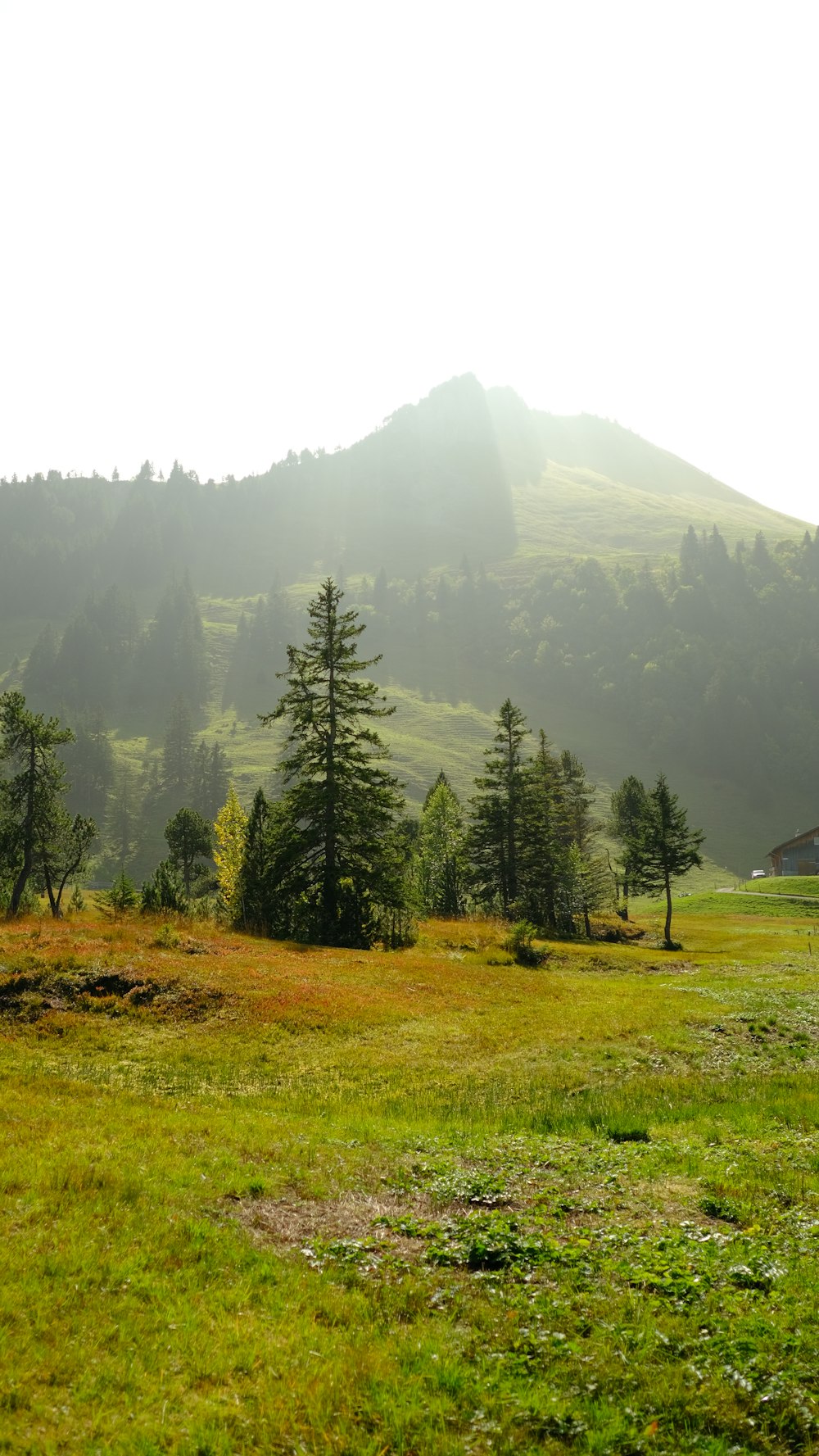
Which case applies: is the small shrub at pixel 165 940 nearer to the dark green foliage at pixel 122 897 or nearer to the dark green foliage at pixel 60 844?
the dark green foliage at pixel 122 897

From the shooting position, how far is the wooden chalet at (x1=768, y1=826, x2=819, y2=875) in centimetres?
12069

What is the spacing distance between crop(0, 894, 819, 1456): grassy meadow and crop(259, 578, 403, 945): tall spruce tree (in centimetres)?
1973

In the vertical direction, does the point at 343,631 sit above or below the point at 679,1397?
above

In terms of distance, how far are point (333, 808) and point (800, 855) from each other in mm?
111500

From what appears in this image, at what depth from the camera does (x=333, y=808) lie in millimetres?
41781

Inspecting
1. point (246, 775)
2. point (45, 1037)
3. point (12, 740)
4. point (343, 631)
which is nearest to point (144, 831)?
point (246, 775)

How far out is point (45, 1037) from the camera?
1856cm

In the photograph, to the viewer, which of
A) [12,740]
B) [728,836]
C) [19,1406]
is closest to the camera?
[19,1406]

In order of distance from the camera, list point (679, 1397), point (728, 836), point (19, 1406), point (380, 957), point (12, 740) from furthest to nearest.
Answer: point (728, 836)
point (12, 740)
point (380, 957)
point (679, 1397)
point (19, 1406)

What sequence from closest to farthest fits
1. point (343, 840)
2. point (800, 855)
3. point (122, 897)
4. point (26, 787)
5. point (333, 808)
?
point (122, 897), point (333, 808), point (343, 840), point (26, 787), point (800, 855)

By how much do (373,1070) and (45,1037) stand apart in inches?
345

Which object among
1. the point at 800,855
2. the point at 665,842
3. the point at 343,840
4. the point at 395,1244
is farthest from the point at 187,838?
the point at 800,855

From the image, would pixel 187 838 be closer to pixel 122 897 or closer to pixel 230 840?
pixel 230 840

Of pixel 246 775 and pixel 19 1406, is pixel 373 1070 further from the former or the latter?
pixel 246 775
